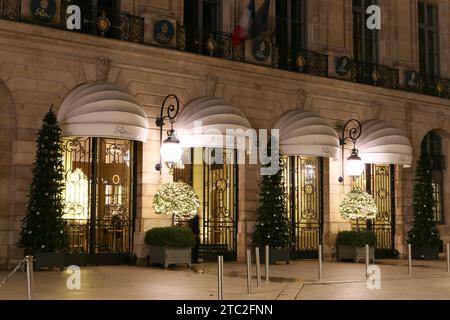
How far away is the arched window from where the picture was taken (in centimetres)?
2966

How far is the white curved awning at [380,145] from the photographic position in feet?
84.1

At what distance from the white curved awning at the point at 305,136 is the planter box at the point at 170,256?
17.0 ft

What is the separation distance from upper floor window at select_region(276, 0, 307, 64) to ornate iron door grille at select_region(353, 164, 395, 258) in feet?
16.6

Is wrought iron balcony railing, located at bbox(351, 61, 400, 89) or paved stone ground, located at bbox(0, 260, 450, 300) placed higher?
wrought iron balcony railing, located at bbox(351, 61, 400, 89)

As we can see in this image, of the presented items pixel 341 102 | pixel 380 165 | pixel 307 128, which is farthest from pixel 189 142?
pixel 380 165

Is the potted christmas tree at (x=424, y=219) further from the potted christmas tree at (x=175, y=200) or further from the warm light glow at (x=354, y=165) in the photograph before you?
the potted christmas tree at (x=175, y=200)

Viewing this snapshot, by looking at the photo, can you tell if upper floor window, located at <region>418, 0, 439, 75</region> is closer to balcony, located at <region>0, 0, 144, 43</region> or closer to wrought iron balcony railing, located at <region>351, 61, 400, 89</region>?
wrought iron balcony railing, located at <region>351, 61, 400, 89</region>

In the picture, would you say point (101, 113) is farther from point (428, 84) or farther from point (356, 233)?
point (428, 84)

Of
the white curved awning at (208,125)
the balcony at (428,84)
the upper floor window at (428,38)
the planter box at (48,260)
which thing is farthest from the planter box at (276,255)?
the upper floor window at (428,38)

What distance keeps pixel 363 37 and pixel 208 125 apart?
921 centimetres

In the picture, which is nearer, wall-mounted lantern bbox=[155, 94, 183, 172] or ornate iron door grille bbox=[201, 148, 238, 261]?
wall-mounted lantern bbox=[155, 94, 183, 172]

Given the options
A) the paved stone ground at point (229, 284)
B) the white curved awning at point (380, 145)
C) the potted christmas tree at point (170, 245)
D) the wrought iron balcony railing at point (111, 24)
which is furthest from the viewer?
the white curved awning at point (380, 145)

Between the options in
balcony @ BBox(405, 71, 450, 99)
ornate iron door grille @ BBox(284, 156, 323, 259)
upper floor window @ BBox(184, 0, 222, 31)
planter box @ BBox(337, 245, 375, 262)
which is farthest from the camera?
balcony @ BBox(405, 71, 450, 99)

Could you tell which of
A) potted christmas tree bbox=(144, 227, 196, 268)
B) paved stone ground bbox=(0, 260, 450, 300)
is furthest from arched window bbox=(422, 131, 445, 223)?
potted christmas tree bbox=(144, 227, 196, 268)
